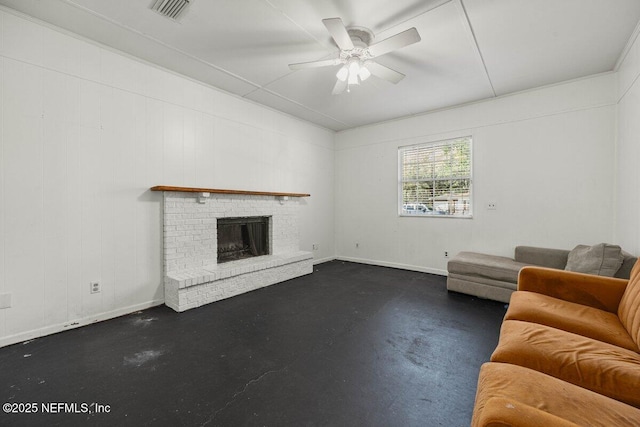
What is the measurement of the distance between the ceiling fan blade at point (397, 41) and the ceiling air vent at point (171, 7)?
63.0 inches

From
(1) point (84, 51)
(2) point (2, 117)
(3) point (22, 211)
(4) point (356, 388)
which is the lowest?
(4) point (356, 388)

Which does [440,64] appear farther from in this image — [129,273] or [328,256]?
[129,273]

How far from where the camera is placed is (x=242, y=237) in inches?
163

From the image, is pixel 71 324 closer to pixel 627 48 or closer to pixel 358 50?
pixel 358 50

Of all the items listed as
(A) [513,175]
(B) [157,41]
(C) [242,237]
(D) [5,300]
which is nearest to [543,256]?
(A) [513,175]

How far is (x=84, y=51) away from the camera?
8.51 ft

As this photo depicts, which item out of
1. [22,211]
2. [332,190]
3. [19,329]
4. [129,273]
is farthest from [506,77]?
[19,329]

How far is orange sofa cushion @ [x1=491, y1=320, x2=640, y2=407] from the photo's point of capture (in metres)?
1.12

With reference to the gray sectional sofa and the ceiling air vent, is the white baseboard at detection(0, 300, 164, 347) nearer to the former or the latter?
the ceiling air vent

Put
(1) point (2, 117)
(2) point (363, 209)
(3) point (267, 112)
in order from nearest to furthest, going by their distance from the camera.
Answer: (1) point (2, 117) < (3) point (267, 112) < (2) point (363, 209)

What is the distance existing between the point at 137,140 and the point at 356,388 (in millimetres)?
3289

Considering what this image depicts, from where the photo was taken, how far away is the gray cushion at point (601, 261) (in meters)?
2.40

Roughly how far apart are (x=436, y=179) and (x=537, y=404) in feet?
13.2

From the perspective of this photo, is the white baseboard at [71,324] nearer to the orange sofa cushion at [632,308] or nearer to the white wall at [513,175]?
the white wall at [513,175]
